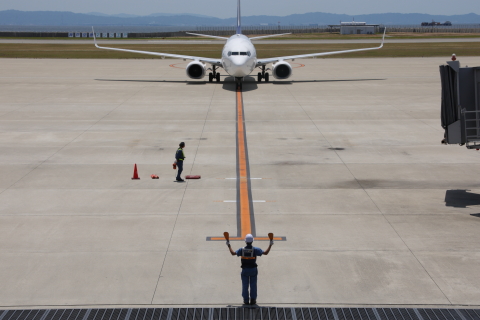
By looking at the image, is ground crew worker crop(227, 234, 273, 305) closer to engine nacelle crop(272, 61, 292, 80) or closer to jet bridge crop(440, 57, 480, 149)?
jet bridge crop(440, 57, 480, 149)

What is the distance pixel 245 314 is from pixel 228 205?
5995mm

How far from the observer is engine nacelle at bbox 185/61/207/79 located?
44.3m

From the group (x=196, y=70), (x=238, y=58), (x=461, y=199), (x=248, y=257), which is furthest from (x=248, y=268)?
(x=196, y=70)

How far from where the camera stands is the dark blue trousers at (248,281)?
9.76m

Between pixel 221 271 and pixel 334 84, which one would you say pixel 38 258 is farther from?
pixel 334 84

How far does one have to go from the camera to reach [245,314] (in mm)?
9617

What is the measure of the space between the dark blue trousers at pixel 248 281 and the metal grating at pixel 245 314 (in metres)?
0.24

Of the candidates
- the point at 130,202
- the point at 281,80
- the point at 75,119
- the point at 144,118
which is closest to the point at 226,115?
the point at 144,118

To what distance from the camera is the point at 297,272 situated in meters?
11.2

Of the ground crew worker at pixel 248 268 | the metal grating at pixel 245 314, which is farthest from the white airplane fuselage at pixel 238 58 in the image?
the metal grating at pixel 245 314

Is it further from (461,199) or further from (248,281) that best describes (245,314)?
(461,199)

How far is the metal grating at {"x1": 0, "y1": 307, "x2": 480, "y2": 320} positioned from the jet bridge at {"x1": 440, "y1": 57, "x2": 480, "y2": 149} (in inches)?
307

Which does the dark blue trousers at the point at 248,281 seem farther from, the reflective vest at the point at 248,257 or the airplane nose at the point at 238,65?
the airplane nose at the point at 238,65

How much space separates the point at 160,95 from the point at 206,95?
123 inches
